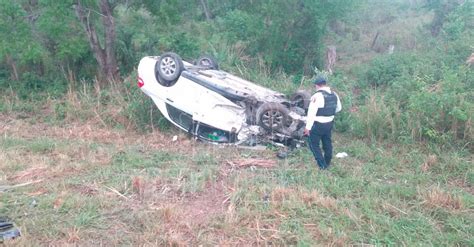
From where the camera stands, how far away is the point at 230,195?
20.6 feet

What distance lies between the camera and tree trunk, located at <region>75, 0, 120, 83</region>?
11922 mm

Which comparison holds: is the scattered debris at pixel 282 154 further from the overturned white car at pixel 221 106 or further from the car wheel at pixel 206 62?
the car wheel at pixel 206 62

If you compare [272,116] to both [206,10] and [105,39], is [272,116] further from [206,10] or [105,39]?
[206,10]

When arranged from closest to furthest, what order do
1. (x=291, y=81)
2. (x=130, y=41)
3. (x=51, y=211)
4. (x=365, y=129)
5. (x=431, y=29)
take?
(x=51, y=211) → (x=365, y=129) → (x=291, y=81) → (x=130, y=41) → (x=431, y=29)

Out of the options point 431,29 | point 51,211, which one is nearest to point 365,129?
point 51,211

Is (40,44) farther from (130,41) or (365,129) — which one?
(365,129)

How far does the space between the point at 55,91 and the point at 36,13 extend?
1.82 m

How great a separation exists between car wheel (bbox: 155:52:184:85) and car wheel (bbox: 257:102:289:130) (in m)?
1.61

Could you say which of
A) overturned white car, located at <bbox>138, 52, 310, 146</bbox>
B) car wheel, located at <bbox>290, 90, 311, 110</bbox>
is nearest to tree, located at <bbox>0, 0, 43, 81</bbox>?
overturned white car, located at <bbox>138, 52, 310, 146</bbox>

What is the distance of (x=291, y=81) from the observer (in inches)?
465

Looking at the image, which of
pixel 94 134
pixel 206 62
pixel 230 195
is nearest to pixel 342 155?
pixel 230 195

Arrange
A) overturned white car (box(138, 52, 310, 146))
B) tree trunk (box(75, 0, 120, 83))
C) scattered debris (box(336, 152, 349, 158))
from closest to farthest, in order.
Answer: scattered debris (box(336, 152, 349, 158)), overturned white car (box(138, 52, 310, 146)), tree trunk (box(75, 0, 120, 83))

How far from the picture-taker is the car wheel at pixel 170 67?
29.5 ft

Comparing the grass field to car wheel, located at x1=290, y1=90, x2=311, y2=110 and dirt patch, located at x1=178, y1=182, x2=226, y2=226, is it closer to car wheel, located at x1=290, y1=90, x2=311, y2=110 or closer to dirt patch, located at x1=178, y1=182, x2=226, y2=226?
dirt patch, located at x1=178, y1=182, x2=226, y2=226
